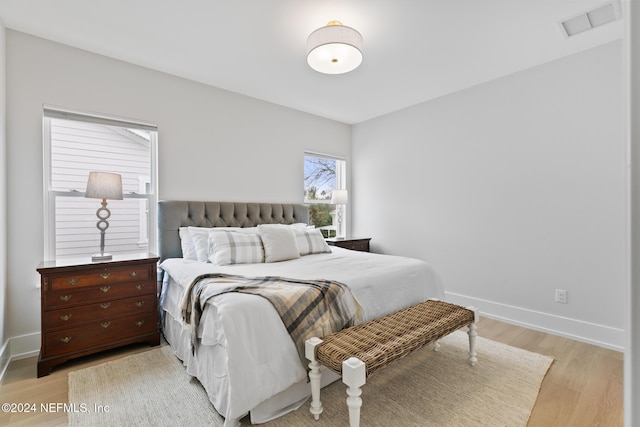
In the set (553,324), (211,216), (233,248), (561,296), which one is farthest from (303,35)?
(553,324)

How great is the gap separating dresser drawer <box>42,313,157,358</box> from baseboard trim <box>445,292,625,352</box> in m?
3.34

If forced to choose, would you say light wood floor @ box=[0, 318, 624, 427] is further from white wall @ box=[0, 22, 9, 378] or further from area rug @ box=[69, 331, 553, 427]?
white wall @ box=[0, 22, 9, 378]

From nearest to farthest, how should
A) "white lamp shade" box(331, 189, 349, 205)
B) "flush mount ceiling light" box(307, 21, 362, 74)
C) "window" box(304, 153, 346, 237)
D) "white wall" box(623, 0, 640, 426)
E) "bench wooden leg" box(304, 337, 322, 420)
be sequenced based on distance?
"white wall" box(623, 0, 640, 426)
"bench wooden leg" box(304, 337, 322, 420)
"flush mount ceiling light" box(307, 21, 362, 74)
"white lamp shade" box(331, 189, 349, 205)
"window" box(304, 153, 346, 237)

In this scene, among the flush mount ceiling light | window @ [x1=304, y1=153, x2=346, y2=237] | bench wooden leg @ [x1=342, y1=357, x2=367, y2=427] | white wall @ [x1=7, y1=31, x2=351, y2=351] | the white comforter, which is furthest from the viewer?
window @ [x1=304, y1=153, x2=346, y2=237]

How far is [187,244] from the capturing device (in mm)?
2936

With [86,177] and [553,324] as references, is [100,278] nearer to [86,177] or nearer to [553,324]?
[86,177]

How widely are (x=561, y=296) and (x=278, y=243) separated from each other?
9.01 ft

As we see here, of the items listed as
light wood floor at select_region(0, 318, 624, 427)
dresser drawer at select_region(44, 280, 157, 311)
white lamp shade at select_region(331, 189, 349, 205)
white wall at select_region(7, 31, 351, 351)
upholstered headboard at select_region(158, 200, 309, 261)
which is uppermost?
white wall at select_region(7, 31, 351, 351)

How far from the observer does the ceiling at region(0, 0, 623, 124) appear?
2121mm

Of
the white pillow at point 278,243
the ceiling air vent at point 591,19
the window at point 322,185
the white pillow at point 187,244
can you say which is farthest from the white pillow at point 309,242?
the ceiling air vent at point 591,19

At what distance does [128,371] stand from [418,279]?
2.29 meters

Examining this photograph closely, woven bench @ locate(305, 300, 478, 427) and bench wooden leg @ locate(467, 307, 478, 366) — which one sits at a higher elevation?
woven bench @ locate(305, 300, 478, 427)

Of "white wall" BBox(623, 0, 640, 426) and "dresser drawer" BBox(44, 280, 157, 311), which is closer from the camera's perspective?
"white wall" BBox(623, 0, 640, 426)

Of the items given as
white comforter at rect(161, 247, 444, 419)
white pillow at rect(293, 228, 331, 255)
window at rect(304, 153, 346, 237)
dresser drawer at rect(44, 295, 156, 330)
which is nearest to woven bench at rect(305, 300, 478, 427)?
white comforter at rect(161, 247, 444, 419)
